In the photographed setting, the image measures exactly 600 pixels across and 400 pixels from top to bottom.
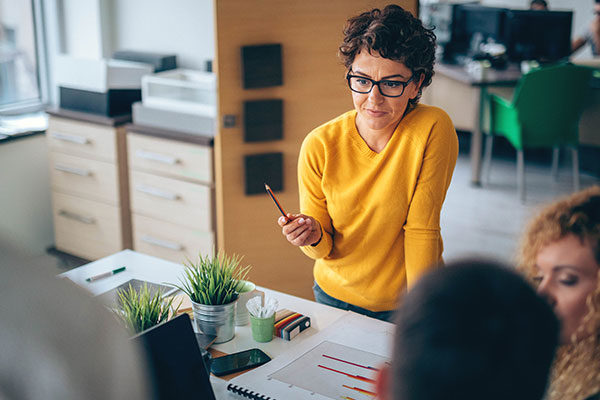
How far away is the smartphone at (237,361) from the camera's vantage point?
4.43ft

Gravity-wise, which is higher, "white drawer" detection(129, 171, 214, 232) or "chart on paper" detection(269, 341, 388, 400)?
"chart on paper" detection(269, 341, 388, 400)

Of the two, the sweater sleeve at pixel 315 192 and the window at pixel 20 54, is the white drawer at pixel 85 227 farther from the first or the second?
the sweater sleeve at pixel 315 192

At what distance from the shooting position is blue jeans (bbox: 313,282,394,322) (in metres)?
1.69

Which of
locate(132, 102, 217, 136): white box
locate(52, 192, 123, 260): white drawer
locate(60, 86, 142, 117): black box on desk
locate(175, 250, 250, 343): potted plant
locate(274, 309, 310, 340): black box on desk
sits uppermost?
locate(60, 86, 142, 117): black box on desk

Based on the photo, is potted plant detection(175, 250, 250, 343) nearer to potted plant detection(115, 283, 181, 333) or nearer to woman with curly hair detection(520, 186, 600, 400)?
potted plant detection(115, 283, 181, 333)

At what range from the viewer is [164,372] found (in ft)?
3.69

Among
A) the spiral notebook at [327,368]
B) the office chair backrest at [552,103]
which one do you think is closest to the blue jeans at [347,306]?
the spiral notebook at [327,368]

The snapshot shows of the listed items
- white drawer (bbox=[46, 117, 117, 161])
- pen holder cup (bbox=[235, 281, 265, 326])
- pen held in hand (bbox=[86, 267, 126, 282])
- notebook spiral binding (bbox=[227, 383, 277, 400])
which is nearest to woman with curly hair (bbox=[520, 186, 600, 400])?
notebook spiral binding (bbox=[227, 383, 277, 400])

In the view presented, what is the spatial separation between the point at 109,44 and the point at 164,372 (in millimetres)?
3289

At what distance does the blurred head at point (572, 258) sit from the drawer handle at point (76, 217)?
2.95 meters

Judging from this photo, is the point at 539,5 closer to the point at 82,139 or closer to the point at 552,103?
the point at 552,103

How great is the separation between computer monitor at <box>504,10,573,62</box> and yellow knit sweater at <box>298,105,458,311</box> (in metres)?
4.12

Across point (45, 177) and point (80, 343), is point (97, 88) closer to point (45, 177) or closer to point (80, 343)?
point (45, 177)

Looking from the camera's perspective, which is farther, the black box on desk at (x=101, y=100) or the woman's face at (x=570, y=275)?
the black box on desk at (x=101, y=100)
